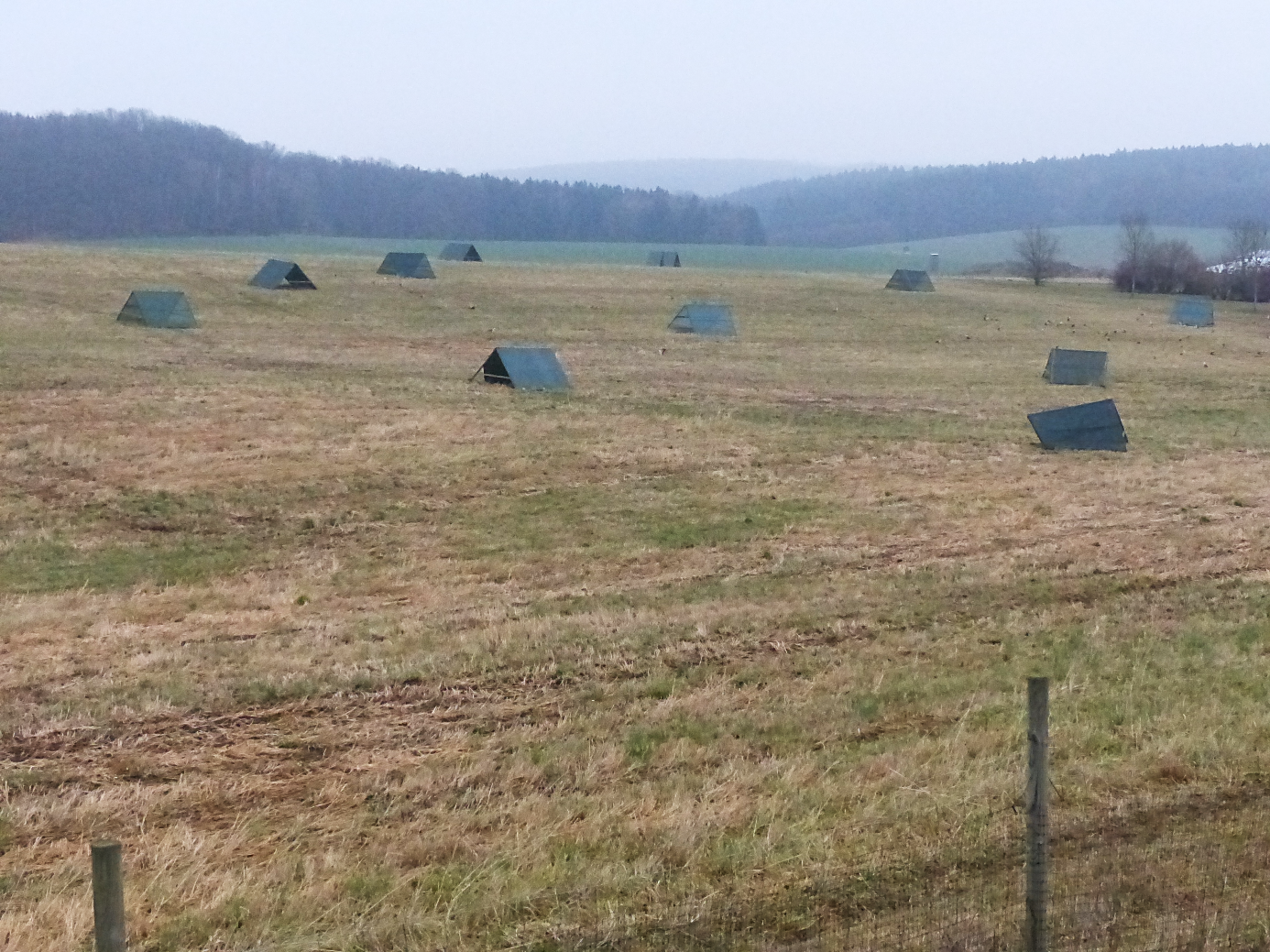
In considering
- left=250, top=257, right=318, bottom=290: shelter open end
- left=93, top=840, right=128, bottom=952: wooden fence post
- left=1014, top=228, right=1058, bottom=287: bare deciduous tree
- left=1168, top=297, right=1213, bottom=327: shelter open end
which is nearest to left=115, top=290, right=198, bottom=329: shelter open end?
left=250, top=257, right=318, bottom=290: shelter open end

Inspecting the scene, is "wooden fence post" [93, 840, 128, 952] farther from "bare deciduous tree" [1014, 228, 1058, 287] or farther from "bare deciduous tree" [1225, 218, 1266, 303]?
"bare deciduous tree" [1014, 228, 1058, 287]

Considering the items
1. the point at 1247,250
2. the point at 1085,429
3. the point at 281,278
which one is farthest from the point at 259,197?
the point at 1085,429

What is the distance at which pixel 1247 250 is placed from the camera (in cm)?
8231

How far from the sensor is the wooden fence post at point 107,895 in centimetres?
384

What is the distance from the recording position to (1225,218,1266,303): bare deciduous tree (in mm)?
77562

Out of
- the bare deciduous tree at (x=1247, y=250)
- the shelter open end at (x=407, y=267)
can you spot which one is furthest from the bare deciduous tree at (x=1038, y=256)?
the shelter open end at (x=407, y=267)

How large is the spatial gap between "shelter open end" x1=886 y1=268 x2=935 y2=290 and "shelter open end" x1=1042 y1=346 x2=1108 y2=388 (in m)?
32.9

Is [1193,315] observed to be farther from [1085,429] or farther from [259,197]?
[259,197]

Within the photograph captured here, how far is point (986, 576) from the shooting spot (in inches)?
576

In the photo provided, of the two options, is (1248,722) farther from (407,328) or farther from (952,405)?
(407,328)

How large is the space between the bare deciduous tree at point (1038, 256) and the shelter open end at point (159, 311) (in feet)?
194

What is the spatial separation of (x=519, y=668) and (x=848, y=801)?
425 centimetres

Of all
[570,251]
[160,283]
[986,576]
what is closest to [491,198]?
[570,251]

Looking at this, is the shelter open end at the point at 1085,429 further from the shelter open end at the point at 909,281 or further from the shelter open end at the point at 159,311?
the shelter open end at the point at 909,281
